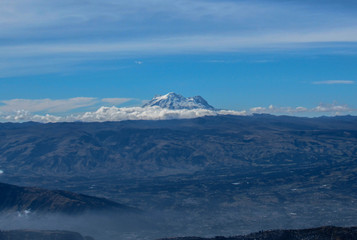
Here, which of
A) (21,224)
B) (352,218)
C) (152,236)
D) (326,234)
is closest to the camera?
(326,234)

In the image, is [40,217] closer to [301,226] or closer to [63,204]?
[63,204]

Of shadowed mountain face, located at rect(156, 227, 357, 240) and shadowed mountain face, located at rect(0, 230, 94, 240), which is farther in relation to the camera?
shadowed mountain face, located at rect(0, 230, 94, 240)

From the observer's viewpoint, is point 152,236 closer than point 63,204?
Yes

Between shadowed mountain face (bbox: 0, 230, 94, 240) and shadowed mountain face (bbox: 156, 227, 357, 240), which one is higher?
shadowed mountain face (bbox: 156, 227, 357, 240)

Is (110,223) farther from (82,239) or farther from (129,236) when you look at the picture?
(82,239)

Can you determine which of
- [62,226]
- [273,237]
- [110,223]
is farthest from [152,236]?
[273,237]

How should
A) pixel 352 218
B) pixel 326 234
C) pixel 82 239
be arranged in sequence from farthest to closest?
pixel 352 218
pixel 82 239
pixel 326 234

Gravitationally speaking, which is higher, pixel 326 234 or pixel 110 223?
pixel 326 234

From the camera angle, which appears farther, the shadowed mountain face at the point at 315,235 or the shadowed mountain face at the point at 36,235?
the shadowed mountain face at the point at 36,235

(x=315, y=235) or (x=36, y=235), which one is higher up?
(x=315, y=235)

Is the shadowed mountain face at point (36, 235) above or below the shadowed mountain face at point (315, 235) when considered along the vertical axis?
below

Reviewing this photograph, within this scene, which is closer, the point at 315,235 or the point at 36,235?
the point at 315,235
